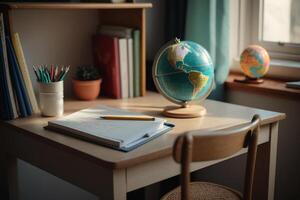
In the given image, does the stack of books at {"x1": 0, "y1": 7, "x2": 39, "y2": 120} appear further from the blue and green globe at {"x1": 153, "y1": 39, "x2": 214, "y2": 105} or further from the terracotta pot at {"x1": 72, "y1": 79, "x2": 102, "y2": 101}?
the blue and green globe at {"x1": 153, "y1": 39, "x2": 214, "y2": 105}

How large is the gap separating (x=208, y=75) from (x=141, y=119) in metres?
0.28

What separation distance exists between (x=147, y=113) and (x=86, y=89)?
12.0 inches

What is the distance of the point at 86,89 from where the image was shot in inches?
73.7

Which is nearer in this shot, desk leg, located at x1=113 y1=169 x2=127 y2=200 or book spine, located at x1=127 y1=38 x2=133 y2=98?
desk leg, located at x1=113 y1=169 x2=127 y2=200

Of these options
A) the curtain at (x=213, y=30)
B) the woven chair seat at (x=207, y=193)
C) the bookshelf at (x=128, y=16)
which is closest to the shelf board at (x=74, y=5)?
the bookshelf at (x=128, y=16)

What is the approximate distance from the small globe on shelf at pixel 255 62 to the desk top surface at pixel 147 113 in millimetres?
261

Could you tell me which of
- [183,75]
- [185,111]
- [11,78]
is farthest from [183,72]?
[11,78]

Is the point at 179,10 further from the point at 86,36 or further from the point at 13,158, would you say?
the point at 13,158

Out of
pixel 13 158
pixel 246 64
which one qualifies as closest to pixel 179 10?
pixel 246 64

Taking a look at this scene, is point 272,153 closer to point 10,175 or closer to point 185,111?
point 185,111

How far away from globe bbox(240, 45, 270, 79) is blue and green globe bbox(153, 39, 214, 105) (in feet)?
1.22

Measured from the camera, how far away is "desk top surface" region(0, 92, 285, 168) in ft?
4.17

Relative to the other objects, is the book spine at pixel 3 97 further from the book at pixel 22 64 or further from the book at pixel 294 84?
the book at pixel 294 84

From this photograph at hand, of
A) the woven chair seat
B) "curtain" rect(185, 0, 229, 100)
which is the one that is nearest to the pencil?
the woven chair seat
